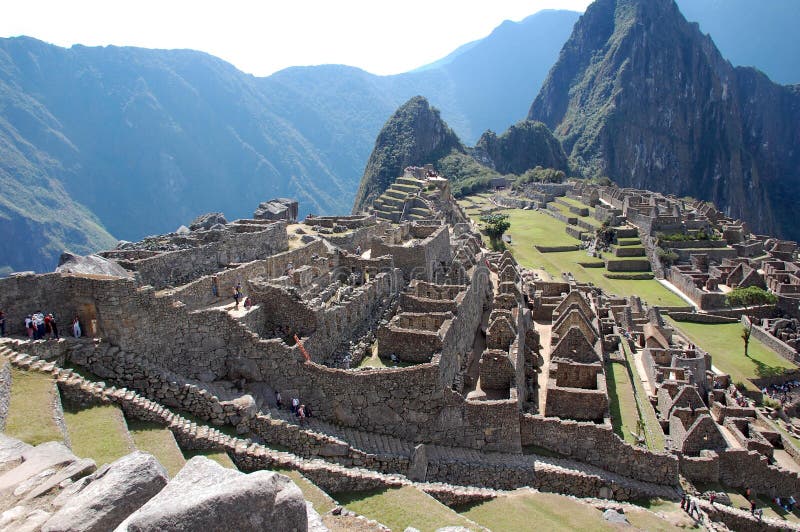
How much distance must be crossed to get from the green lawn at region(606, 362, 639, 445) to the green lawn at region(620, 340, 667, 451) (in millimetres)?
666

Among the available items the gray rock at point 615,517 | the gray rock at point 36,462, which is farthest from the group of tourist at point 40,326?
the gray rock at point 615,517

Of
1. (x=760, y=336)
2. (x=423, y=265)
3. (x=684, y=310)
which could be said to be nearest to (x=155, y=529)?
(x=423, y=265)

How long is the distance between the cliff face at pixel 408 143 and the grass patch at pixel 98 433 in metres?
117

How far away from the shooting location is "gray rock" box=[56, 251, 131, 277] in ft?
55.8

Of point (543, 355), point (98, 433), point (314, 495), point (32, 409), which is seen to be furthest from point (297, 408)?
point (543, 355)

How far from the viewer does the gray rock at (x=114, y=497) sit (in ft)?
24.1

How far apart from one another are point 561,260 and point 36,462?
6334 centimetres

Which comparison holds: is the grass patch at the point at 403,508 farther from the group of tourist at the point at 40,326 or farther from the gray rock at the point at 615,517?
the group of tourist at the point at 40,326

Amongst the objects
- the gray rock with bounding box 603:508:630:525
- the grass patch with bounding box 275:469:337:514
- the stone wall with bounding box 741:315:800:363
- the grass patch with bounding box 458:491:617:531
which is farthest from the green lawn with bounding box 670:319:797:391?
the grass patch with bounding box 275:469:337:514

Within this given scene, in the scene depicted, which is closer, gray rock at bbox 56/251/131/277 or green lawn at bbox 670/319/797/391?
gray rock at bbox 56/251/131/277

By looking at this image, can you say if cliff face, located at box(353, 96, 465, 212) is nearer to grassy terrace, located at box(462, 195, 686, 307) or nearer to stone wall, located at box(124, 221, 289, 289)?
grassy terrace, located at box(462, 195, 686, 307)

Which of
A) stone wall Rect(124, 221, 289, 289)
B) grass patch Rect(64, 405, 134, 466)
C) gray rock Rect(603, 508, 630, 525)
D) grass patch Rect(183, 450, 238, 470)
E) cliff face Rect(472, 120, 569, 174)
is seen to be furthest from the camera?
cliff face Rect(472, 120, 569, 174)

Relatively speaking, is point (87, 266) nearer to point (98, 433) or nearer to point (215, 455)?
point (98, 433)

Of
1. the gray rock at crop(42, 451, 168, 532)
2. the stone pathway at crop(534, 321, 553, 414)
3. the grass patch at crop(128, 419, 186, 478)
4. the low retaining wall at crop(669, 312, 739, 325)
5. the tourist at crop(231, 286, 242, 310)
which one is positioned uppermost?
the gray rock at crop(42, 451, 168, 532)
